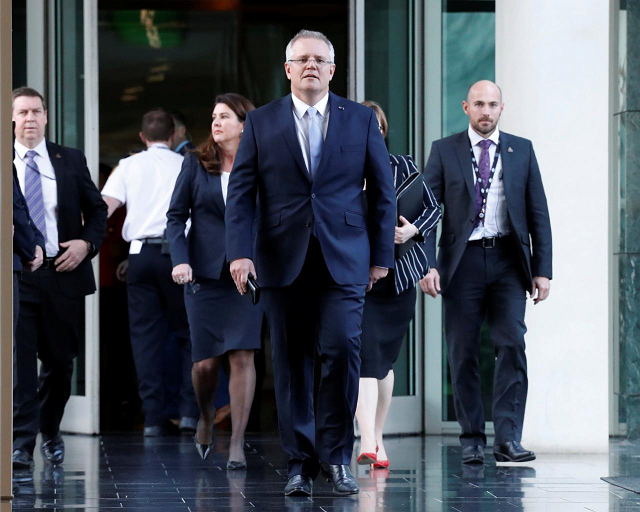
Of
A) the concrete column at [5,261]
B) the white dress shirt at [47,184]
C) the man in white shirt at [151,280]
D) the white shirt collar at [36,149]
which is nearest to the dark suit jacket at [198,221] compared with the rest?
the white dress shirt at [47,184]

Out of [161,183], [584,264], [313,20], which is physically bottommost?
[584,264]

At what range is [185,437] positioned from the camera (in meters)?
8.70

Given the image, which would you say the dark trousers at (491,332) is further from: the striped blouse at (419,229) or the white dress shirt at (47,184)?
the white dress shirt at (47,184)

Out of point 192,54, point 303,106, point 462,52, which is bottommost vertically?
point 303,106

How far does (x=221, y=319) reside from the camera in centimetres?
705

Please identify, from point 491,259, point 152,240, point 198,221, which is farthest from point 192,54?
point 491,259

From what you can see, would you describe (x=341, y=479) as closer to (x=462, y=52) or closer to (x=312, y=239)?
(x=312, y=239)

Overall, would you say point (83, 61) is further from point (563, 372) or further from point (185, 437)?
point (563, 372)

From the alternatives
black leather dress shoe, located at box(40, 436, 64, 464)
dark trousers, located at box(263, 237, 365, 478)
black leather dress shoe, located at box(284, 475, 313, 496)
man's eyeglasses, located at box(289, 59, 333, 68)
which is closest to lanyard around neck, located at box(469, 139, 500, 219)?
dark trousers, located at box(263, 237, 365, 478)

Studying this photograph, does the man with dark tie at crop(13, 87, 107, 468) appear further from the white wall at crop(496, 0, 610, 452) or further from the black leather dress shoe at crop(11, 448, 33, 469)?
the white wall at crop(496, 0, 610, 452)

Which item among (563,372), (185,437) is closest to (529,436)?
(563,372)

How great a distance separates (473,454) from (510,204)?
4.49 ft

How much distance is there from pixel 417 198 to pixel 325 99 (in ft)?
3.64

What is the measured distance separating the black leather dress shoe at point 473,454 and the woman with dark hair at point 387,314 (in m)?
0.44
